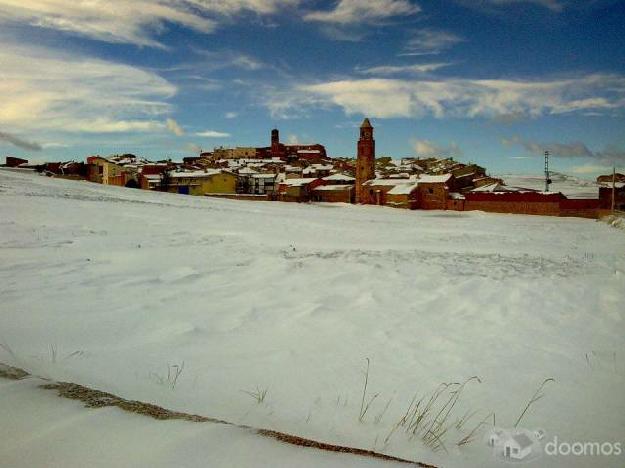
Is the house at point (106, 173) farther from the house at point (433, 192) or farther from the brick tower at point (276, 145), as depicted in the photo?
the brick tower at point (276, 145)

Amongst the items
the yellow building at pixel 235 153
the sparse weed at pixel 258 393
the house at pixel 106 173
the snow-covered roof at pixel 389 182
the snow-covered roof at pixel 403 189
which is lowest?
the sparse weed at pixel 258 393

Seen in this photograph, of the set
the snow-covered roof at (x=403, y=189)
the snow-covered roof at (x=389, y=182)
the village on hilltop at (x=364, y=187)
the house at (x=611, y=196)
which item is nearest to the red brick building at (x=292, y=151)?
the village on hilltop at (x=364, y=187)

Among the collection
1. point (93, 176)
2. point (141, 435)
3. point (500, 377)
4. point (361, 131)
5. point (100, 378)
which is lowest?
point (500, 377)

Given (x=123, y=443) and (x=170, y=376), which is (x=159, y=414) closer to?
(x=123, y=443)

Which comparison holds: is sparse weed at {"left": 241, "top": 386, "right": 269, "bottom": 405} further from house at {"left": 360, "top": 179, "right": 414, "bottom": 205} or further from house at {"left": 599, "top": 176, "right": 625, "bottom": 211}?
house at {"left": 360, "top": 179, "right": 414, "bottom": 205}


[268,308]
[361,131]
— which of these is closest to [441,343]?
[268,308]

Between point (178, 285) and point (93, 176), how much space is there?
217 feet

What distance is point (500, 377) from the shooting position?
12.9 feet

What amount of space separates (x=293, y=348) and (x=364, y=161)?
5769 cm

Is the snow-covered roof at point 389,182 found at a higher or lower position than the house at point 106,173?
lower

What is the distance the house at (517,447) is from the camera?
2715 millimetres

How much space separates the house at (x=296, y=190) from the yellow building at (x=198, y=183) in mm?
8928

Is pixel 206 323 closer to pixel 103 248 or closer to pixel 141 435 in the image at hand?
pixel 141 435

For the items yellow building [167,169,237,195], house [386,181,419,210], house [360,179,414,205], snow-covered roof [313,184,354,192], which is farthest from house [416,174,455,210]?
yellow building [167,169,237,195]
